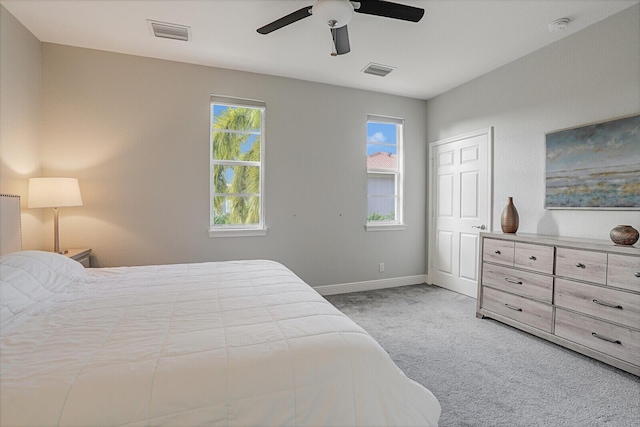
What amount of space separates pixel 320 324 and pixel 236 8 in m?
2.53

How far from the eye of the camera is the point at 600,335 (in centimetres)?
231

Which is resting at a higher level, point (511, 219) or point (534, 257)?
point (511, 219)

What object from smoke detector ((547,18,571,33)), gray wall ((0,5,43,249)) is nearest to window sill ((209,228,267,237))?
gray wall ((0,5,43,249))

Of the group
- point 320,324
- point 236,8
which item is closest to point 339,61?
point 236,8

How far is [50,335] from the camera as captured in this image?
122 cm

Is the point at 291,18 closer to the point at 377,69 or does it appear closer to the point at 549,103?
the point at 377,69

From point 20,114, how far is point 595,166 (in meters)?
5.05

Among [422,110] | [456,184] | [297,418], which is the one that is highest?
[422,110]

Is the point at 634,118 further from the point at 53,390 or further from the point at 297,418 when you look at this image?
the point at 53,390

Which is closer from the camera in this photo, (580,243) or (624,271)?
(624,271)

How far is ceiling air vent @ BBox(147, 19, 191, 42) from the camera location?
9.00ft

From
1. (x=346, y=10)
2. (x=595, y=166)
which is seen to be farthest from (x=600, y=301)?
(x=346, y=10)

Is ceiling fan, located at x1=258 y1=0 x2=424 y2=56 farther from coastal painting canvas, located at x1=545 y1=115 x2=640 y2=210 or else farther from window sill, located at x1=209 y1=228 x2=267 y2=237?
window sill, located at x1=209 y1=228 x2=267 y2=237

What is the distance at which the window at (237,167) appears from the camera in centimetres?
369
